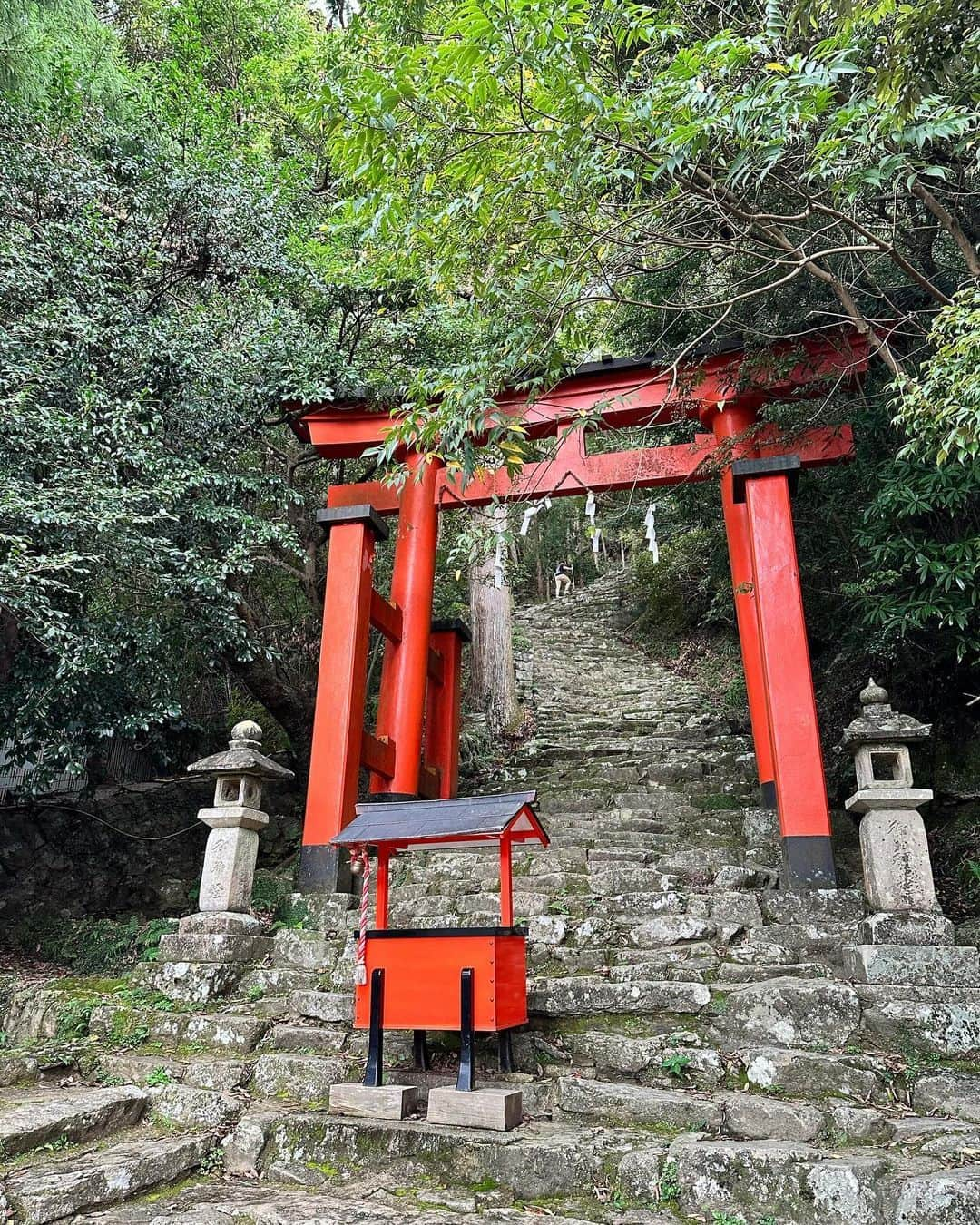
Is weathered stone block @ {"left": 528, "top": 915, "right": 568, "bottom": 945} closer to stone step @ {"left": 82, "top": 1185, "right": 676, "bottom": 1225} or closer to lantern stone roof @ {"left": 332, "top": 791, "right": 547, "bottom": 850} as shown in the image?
lantern stone roof @ {"left": 332, "top": 791, "right": 547, "bottom": 850}

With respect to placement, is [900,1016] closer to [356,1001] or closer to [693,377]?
[356,1001]

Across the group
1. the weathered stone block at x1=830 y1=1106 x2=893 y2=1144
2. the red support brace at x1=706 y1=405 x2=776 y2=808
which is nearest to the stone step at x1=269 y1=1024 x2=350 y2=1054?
the weathered stone block at x1=830 y1=1106 x2=893 y2=1144

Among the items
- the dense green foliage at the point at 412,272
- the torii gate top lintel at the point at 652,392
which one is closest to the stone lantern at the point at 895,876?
the dense green foliage at the point at 412,272

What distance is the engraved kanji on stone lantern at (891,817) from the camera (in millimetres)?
4633

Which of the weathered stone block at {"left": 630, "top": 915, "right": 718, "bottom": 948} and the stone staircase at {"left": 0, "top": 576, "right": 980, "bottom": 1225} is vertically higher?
the weathered stone block at {"left": 630, "top": 915, "right": 718, "bottom": 948}

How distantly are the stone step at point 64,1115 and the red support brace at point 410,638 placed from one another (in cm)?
315

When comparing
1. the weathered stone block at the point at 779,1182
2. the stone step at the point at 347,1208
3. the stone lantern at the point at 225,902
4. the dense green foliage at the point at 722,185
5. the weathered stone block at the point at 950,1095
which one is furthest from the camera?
the stone lantern at the point at 225,902

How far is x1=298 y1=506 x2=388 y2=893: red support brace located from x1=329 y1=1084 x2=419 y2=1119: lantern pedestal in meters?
2.18

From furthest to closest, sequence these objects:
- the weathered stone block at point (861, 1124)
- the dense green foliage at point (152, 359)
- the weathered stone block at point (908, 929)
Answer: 1. the dense green foliage at point (152, 359)
2. the weathered stone block at point (908, 929)
3. the weathered stone block at point (861, 1124)

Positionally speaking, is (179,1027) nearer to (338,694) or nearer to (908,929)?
(338,694)

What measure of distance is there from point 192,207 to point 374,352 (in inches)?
83.0

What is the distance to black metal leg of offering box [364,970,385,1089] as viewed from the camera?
392cm

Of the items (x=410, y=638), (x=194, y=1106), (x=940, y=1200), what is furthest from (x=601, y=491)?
(x=940, y=1200)

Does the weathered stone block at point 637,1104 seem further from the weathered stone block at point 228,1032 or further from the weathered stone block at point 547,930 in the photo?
the weathered stone block at point 228,1032
